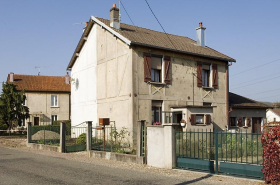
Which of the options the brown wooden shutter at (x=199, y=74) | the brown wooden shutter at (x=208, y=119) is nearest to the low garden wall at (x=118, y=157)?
the brown wooden shutter at (x=208, y=119)

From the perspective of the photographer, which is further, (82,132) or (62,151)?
(82,132)

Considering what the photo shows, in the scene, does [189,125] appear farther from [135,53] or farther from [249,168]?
[249,168]

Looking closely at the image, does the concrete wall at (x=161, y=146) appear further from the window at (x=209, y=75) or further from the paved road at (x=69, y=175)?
the window at (x=209, y=75)

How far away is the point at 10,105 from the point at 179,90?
20.0 metres

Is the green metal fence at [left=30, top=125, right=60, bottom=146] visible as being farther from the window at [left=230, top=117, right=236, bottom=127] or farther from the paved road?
the window at [left=230, top=117, right=236, bottom=127]

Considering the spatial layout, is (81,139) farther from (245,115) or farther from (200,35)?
(245,115)

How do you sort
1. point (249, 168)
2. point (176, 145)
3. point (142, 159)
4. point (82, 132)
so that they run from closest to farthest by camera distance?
point (249, 168), point (176, 145), point (142, 159), point (82, 132)

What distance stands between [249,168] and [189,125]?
8.93 m

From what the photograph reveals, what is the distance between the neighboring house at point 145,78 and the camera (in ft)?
59.7

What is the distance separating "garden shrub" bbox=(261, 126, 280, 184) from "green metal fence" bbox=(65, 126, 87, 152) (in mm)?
10697

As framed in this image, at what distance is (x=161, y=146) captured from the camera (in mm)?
11609

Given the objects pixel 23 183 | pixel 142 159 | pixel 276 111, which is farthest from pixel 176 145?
pixel 276 111

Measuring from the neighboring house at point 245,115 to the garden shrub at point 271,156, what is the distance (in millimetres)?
14454

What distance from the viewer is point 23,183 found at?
8.58m
